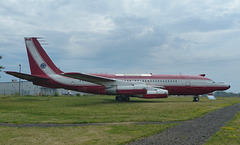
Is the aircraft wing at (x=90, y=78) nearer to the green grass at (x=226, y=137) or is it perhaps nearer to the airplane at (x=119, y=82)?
the airplane at (x=119, y=82)

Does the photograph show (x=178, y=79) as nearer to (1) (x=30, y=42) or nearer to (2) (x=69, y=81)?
(2) (x=69, y=81)

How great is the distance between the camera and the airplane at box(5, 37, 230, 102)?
80.5 ft

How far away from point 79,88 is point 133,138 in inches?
794

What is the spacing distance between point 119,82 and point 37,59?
10693mm

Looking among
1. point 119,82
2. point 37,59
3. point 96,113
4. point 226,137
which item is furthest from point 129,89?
point 226,137

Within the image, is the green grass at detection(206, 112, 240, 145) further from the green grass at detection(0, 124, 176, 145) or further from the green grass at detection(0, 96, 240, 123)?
the green grass at detection(0, 96, 240, 123)

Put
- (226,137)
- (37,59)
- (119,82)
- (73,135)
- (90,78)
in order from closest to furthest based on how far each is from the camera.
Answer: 1. (226,137)
2. (73,135)
3. (90,78)
4. (119,82)
5. (37,59)

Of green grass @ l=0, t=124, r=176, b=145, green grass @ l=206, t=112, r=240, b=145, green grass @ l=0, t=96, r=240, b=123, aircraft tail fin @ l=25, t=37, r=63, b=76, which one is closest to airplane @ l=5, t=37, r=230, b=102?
aircraft tail fin @ l=25, t=37, r=63, b=76

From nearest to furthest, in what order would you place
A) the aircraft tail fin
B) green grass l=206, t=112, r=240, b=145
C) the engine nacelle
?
green grass l=206, t=112, r=240, b=145 < the engine nacelle < the aircraft tail fin

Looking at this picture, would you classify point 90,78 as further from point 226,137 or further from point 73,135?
point 226,137

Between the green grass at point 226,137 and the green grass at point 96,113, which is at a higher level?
the green grass at point 96,113

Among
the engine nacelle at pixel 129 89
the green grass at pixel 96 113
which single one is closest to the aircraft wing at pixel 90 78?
the engine nacelle at pixel 129 89

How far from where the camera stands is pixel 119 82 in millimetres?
24984

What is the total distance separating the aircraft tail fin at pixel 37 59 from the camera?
26672 mm
